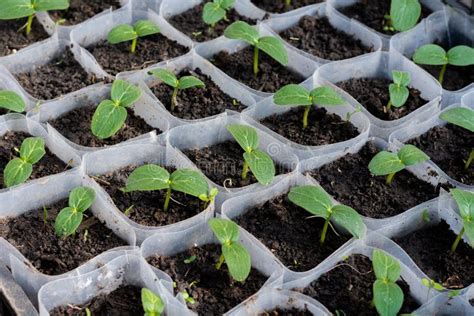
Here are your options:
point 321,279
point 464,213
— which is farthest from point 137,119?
point 464,213

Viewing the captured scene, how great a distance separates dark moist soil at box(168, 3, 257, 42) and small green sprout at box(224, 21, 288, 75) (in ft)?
0.75

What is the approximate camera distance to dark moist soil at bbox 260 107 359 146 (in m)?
3.05

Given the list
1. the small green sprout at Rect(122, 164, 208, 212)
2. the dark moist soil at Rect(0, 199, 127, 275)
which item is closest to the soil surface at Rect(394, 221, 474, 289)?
the small green sprout at Rect(122, 164, 208, 212)

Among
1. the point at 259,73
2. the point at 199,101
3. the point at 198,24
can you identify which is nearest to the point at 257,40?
the point at 259,73

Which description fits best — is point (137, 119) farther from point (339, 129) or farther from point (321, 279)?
point (321, 279)

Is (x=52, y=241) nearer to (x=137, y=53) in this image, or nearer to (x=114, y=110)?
(x=114, y=110)

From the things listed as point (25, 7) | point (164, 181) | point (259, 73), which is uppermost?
point (25, 7)

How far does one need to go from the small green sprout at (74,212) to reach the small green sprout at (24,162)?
18 centimetres

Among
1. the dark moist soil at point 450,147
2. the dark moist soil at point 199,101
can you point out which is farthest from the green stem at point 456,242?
the dark moist soil at point 199,101

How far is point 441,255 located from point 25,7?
5.95 ft

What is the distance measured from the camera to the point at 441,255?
270cm

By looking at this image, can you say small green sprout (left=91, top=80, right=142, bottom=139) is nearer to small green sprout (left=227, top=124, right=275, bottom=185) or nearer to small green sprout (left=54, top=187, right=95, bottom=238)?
small green sprout (left=54, top=187, right=95, bottom=238)

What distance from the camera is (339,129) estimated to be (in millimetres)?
3107

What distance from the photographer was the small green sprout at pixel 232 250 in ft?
8.06
